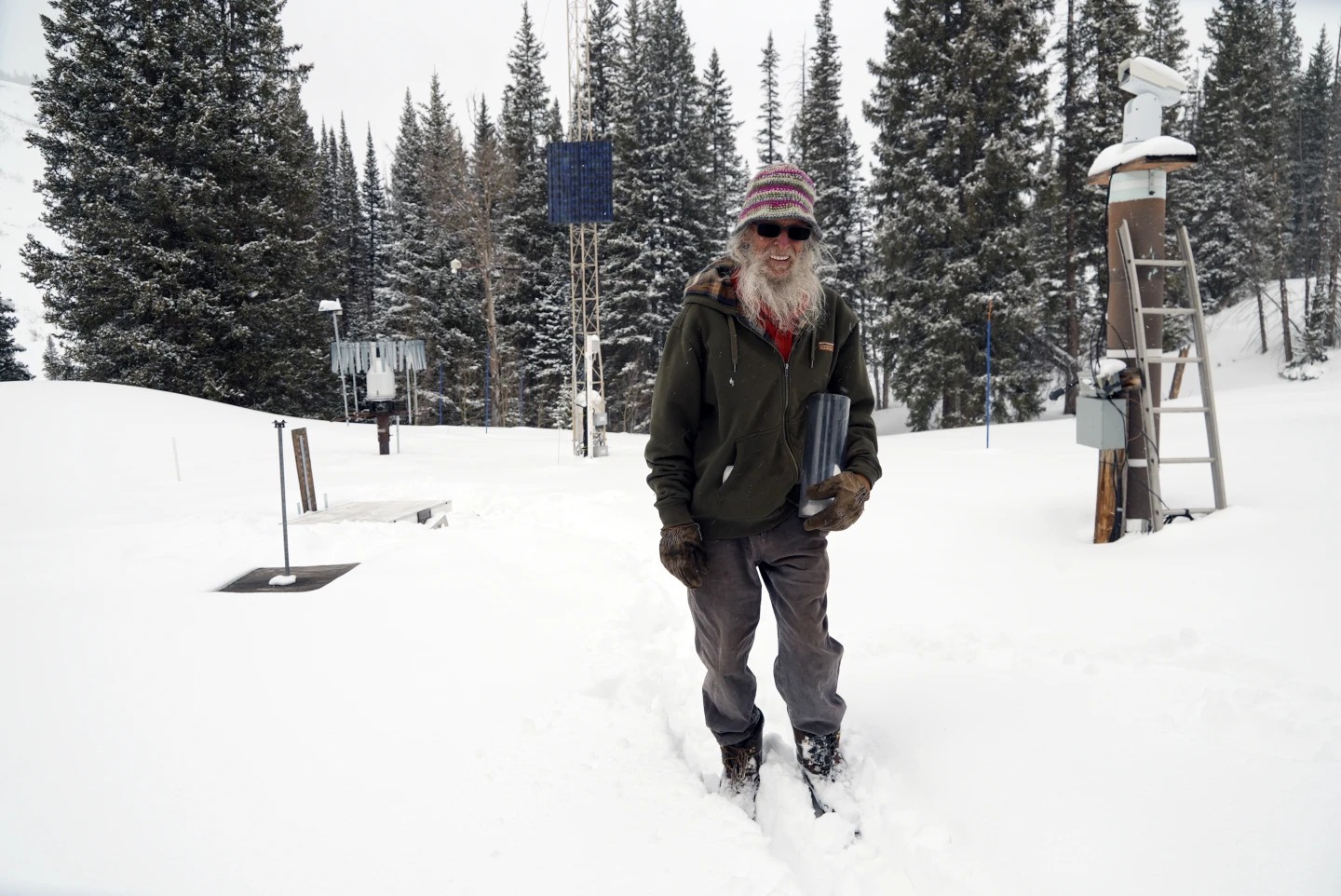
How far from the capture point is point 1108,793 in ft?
7.05

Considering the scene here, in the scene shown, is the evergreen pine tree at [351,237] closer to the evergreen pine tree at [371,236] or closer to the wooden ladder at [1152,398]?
the evergreen pine tree at [371,236]

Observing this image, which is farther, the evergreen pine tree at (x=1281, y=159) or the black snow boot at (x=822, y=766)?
the evergreen pine tree at (x=1281, y=159)

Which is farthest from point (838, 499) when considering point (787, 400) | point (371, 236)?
point (371, 236)

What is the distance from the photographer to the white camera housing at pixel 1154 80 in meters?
4.22

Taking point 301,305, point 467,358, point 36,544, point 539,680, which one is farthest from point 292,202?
point 539,680

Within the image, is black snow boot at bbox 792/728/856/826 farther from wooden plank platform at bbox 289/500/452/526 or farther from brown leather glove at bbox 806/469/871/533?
wooden plank platform at bbox 289/500/452/526

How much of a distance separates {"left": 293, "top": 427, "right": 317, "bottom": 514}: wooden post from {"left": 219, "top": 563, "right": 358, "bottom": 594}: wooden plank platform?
7.10 ft

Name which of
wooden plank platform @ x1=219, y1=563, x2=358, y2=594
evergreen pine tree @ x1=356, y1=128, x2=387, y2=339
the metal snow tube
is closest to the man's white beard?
the metal snow tube

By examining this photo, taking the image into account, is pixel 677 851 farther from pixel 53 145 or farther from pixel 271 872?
pixel 53 145

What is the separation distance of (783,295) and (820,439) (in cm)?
48

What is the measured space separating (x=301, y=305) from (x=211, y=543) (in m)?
21.7

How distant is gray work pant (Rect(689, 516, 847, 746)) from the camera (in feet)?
7.76

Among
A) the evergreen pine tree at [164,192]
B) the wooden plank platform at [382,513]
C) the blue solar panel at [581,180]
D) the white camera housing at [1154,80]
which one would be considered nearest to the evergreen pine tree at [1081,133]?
the blue solar panel at [581,180]

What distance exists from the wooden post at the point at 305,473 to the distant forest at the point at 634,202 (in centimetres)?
1362
